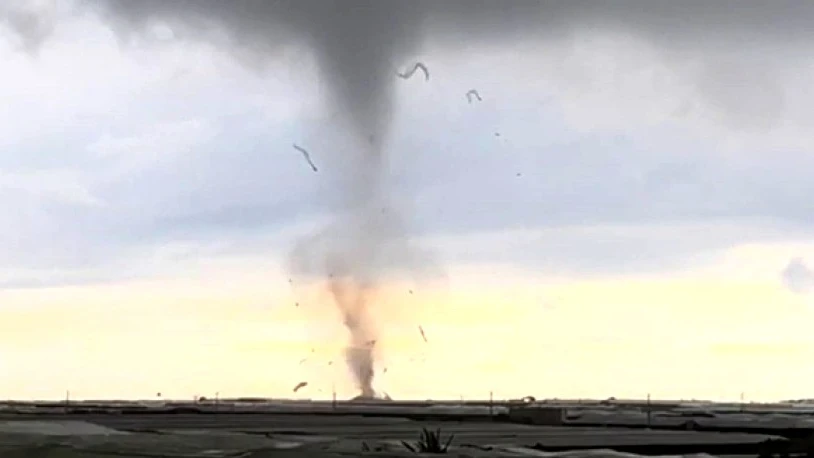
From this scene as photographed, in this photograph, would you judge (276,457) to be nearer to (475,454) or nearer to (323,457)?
(323,457)

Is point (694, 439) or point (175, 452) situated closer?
point (175, 452)

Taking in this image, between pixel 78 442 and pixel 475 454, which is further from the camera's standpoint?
pixel 78 442

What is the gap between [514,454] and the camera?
43.0 m

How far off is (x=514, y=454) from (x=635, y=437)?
31070mm

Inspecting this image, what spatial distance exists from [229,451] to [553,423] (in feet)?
194

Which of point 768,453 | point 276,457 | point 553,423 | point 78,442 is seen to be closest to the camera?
point 276,457

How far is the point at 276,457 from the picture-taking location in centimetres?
3691

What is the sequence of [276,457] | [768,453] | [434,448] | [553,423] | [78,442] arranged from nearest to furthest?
[276,457], [434,448], [78,442], [768,453], [553,423]

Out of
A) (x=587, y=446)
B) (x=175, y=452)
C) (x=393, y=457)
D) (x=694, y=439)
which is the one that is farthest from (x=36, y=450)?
(x=694, y=439)

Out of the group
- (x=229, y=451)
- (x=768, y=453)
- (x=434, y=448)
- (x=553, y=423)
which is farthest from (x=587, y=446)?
(x=553, y=423)

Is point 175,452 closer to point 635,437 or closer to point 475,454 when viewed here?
point 475,454

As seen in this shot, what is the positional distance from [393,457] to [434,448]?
6.42 m

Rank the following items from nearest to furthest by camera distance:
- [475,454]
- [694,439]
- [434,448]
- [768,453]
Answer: [475,454] < [434,448] < [768,453] < [694,439]

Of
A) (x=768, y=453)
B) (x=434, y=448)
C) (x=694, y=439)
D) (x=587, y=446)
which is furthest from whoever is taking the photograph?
(x=694, y=439)
